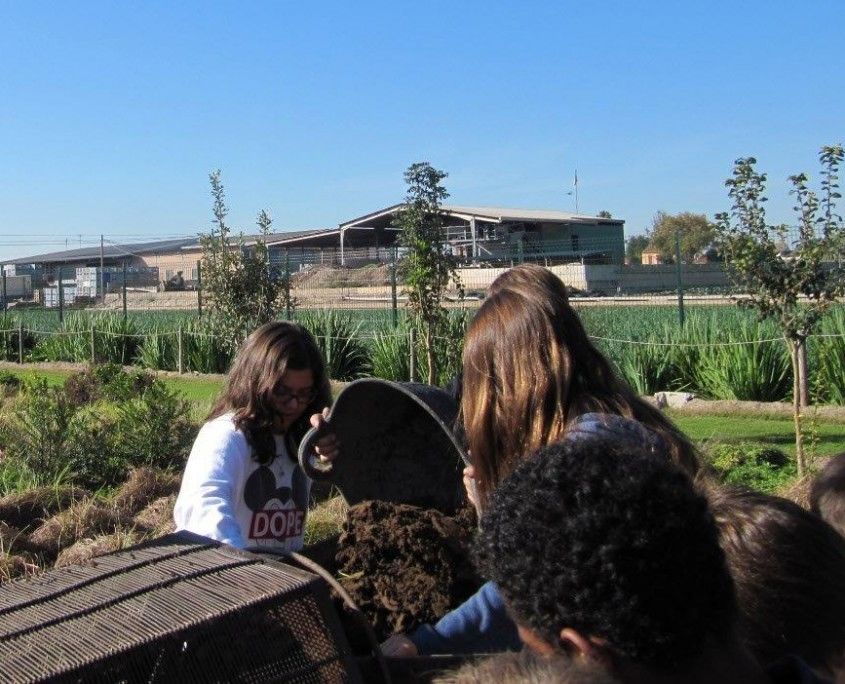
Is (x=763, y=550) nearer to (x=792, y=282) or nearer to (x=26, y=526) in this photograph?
(x=26, y=526)

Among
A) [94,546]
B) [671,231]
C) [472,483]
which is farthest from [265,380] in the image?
[671,231]

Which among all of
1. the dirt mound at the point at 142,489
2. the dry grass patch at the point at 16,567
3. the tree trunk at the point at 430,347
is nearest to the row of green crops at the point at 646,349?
the tree trunk at the point at 430,347

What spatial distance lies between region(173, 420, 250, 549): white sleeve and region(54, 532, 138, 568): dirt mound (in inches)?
131

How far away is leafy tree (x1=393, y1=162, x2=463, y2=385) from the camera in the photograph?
445 inches

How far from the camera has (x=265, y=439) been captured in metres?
3.55

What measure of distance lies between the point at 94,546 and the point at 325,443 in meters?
3.84

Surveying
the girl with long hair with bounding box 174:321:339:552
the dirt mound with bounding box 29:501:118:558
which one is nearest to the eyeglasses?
the girl with long hair with bounding box 174:321:339:552

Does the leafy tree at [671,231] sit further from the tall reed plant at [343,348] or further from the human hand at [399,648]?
the human hand at [399,648]

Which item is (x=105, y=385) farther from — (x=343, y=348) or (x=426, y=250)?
(x=343, y=348)

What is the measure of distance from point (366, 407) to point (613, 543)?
2150 millimetres

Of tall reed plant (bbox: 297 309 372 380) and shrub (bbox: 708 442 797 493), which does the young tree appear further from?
tall reed plant (bbox: 297 309 372 380)

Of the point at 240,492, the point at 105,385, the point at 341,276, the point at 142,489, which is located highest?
the point at 341,276

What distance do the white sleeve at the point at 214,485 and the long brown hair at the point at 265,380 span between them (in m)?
0.07

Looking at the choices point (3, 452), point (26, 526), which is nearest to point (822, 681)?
point (26, 526)
